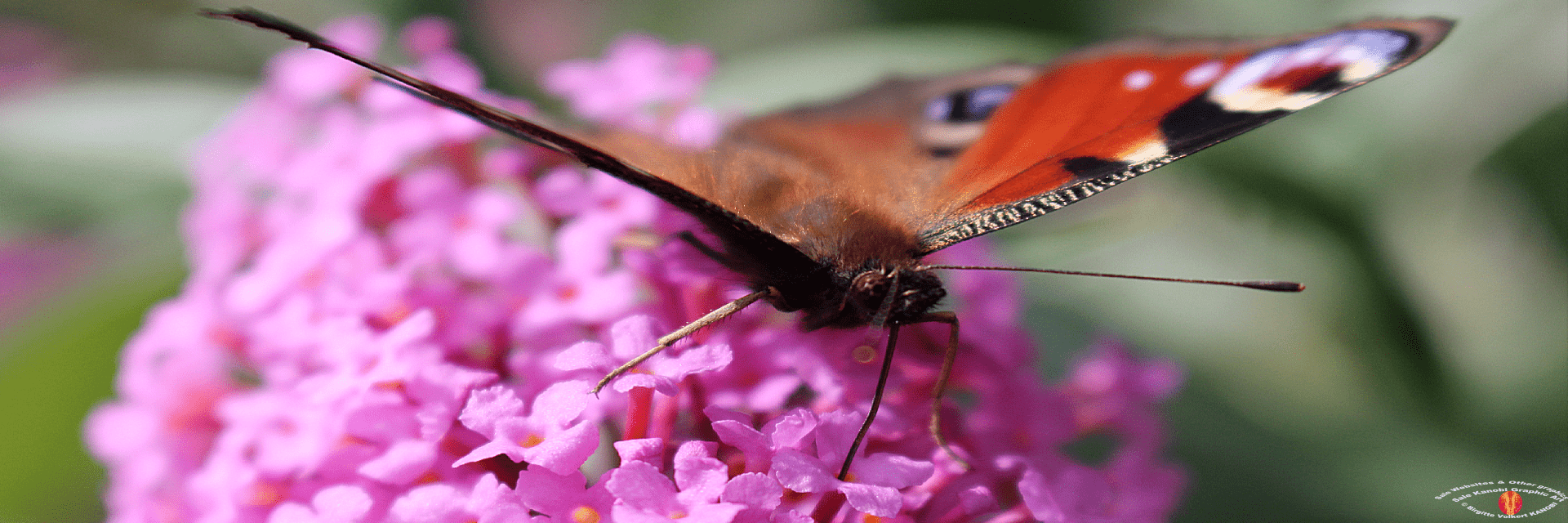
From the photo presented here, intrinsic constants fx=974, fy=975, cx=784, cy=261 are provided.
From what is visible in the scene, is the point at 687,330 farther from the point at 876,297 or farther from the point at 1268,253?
the point at 1268,253

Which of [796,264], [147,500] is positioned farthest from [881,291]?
[147,500]

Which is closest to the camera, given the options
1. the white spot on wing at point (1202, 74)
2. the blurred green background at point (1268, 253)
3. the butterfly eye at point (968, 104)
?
the white spot on wing at point (1202, 74)

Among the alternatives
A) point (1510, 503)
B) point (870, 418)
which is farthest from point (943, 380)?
point (1510, 503)

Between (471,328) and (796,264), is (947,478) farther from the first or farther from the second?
(471,328)

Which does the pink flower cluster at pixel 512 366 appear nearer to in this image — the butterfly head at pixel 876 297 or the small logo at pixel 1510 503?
the butterfly head at pixel 876 297

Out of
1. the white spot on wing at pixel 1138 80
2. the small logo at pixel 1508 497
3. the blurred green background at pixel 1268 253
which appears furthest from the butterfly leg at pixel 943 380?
the small logo at pixel 1508 497

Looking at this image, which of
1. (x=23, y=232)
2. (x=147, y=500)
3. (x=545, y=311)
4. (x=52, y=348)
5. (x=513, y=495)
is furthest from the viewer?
(x=23, y=232)
